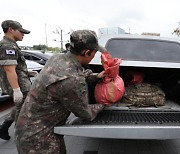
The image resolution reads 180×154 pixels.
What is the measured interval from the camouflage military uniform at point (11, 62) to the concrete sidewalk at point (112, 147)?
1.71 ft

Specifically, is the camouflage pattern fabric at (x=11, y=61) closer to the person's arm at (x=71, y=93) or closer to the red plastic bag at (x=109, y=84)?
the red plastic bag at (x=109, y=84)

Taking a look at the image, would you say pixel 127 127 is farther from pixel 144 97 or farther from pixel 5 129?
pixel 5 129

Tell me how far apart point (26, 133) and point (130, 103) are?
1.39 meters

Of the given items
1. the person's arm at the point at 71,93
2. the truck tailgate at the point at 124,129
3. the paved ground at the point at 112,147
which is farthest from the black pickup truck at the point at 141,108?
the paved ground at the point at 112,147

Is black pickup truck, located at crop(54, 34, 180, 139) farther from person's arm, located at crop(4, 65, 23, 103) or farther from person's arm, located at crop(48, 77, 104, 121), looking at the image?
person's arm, located at crop(4, 65, 23, 103)

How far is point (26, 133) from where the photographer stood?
77.4 inches

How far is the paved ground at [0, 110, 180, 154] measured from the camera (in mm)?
3391

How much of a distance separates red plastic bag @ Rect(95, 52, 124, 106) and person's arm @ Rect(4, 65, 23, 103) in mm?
1136

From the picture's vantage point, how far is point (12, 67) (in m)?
3.19

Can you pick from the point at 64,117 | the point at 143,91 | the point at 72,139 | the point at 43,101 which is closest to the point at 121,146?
the point at 72,139

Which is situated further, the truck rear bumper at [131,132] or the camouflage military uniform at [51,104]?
the truck rear bumper at [131,132]

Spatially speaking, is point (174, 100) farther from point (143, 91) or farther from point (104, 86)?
point (104, 86)

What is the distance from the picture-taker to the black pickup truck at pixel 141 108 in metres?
2.04

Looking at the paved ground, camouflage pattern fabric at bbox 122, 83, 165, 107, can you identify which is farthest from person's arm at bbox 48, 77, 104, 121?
the paved ground
